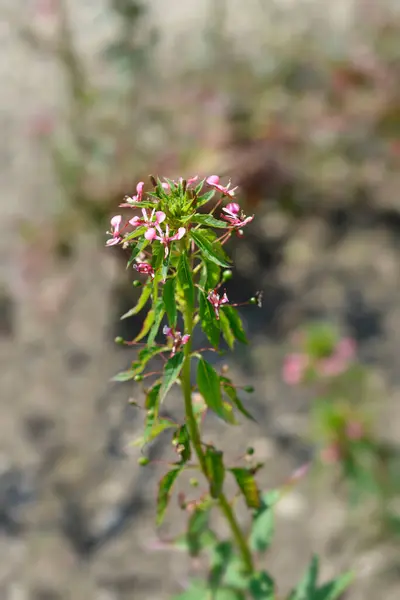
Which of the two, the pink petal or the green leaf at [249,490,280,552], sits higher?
the pink petal

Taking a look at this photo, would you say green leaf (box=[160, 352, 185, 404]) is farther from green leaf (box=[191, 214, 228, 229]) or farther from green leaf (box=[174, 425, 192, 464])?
green leaf (box=[191, 214, 228, 229])

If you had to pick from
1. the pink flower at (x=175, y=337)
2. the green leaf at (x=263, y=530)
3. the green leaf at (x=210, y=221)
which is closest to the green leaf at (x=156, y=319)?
the pink flower at (x=175, y=337)

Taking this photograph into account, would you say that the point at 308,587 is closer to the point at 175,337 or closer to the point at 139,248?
the point at 175,337

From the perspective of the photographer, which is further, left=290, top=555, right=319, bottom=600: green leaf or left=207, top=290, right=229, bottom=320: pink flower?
left=290, top=555, right=319, bottom=600: green leaf

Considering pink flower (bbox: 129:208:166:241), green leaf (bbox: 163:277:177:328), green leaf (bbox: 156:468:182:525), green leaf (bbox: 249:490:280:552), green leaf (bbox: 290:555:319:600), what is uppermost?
pink flower (bbox: 129:208:166:241)

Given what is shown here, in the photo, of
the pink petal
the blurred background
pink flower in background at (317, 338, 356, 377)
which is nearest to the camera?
the pink petal

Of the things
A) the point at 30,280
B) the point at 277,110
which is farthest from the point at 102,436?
the point at 277,110

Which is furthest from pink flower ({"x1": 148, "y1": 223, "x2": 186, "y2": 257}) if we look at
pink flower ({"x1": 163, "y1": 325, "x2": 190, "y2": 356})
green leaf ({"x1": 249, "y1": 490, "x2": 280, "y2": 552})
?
green leaf ({"x1": 249, "y1": 490, "x2": 280, "y2": 552})
